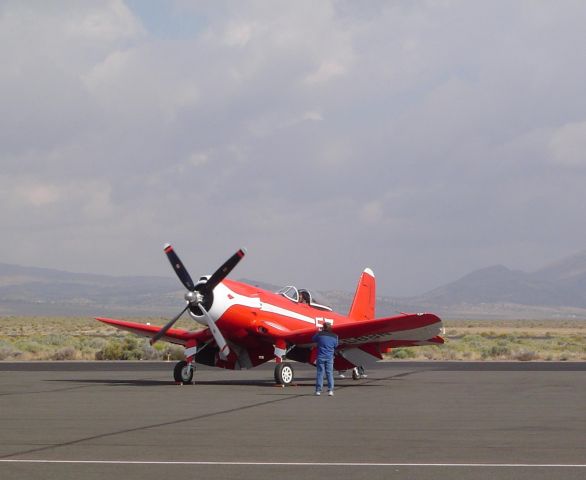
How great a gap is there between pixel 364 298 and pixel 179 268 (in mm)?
8655

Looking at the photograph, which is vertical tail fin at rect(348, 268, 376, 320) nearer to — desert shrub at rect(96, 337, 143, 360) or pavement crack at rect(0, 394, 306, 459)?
pavement crack at rect(0, 394, 306, 459)

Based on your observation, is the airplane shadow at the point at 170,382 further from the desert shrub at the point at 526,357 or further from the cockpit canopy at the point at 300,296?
the desert shrub at the point at 526,357

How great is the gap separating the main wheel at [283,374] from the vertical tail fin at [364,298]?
6.85 m

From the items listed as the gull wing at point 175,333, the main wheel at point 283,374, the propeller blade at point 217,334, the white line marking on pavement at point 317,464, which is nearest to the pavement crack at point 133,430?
the white line marking on pavement at point 317,464

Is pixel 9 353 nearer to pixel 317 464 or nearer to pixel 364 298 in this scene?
pixel 364 298

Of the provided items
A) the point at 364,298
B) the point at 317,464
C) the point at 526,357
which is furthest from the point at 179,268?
the point at 526,357

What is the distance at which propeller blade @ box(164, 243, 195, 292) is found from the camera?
89.8ft

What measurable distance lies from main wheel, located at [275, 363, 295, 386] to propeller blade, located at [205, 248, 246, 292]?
2.60m

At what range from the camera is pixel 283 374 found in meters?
27.0

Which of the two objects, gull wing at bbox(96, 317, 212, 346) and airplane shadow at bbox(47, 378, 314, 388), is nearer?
airplane shadow at bbox(47, 378, 314, 388)

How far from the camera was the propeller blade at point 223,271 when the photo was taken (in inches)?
1059

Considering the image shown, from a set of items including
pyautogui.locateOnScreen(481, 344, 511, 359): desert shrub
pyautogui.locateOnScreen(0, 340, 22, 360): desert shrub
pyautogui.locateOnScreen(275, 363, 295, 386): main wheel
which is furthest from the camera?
pyautogui.locateOnScreen(481, 344, 511, 359): desert shrub

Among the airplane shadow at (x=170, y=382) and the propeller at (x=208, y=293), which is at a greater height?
the propeller at (x=208, y=293)

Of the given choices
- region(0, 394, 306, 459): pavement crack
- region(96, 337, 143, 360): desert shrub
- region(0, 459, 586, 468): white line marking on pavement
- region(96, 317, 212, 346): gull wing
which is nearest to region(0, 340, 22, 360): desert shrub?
region(96, 337, 143, 360): desert shrub
